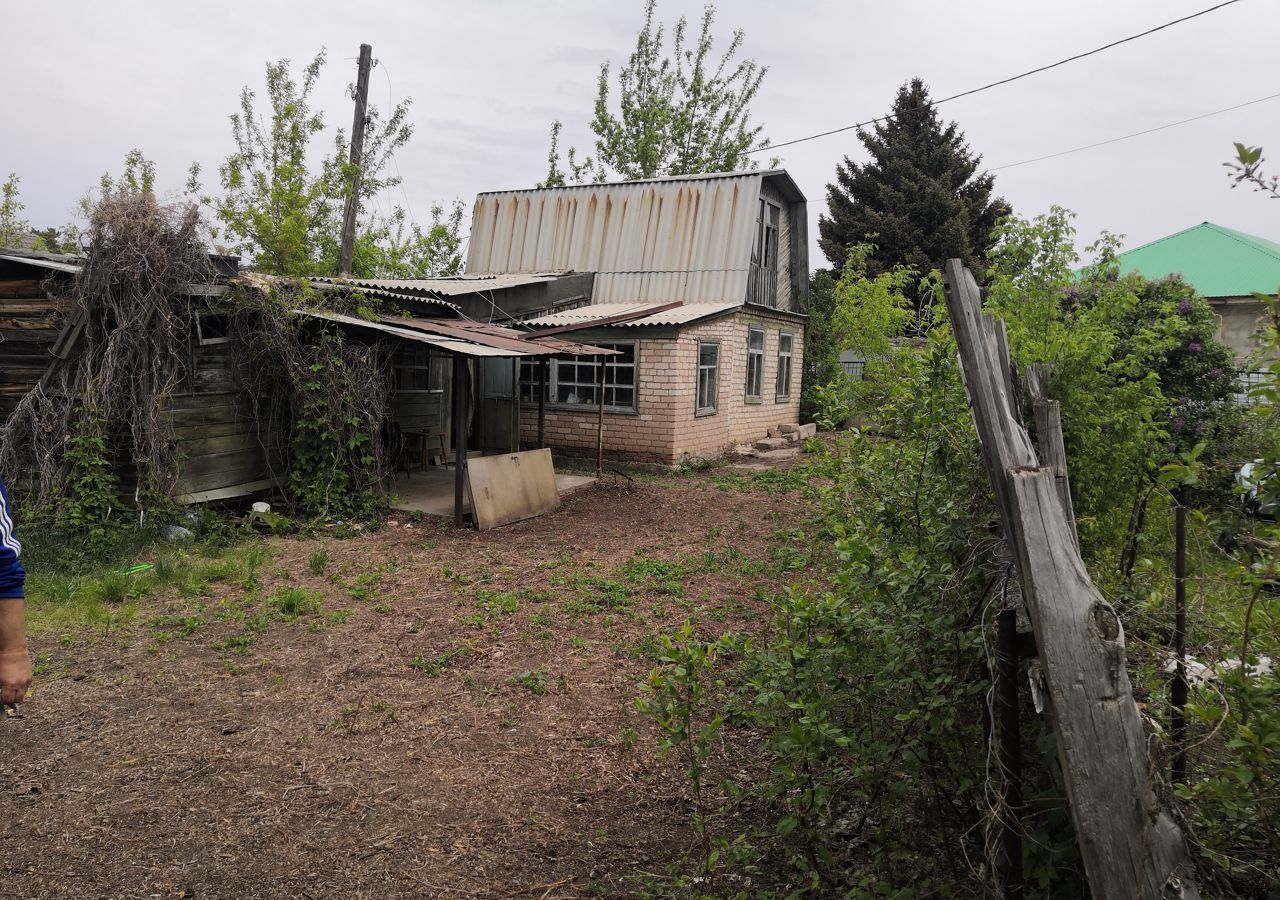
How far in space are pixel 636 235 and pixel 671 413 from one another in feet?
14.9

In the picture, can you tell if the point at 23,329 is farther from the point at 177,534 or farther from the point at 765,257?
the point at 765,257

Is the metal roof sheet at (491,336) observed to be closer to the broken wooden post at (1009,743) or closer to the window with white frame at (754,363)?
the window with white frame at (754,363)

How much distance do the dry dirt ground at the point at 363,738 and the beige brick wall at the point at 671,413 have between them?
6.12 meters

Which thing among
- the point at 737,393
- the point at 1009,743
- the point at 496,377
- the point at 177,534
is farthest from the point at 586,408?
the point at 1009,743

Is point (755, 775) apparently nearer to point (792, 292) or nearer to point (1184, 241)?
point (792, 292)

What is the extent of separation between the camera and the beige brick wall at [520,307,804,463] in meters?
13.8

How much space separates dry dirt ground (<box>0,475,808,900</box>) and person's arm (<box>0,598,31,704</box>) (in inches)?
40.4

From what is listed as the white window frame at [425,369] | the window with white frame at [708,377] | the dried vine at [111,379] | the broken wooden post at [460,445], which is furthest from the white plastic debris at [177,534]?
the window with white frame at [708,377]

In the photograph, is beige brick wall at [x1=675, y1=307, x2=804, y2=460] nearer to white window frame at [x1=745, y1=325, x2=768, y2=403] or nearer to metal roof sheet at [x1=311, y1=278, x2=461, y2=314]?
white window frame at [x1=745, y1=325, x2=768, y2=403]

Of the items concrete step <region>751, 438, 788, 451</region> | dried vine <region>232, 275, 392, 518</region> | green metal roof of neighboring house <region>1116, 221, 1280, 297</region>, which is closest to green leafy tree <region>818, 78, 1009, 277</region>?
green metal roof of neighboring house <region>1116, 221, 1280, 297</region>

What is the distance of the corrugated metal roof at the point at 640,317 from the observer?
1355 cm

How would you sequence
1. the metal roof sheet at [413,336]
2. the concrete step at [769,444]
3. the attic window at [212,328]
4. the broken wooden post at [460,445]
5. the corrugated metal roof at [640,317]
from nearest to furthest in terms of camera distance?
the attic window at [212,328]
the metal roof sheet at [413,336]
the broken wooden post at [460,445]
the corrugated metal roof at [640,317]
the concrete step at [769,444]

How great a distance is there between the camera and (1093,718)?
175 centimetres

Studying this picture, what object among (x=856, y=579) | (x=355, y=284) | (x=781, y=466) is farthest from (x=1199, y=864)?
(x=781, y=466)
